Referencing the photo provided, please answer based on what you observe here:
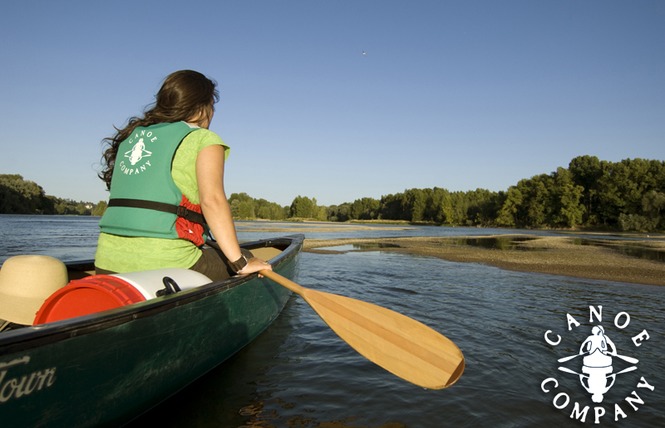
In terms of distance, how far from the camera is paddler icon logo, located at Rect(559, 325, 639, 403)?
357 centimetres

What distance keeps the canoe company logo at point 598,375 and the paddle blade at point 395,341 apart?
120cm

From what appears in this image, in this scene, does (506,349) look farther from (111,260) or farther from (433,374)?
(111,260)

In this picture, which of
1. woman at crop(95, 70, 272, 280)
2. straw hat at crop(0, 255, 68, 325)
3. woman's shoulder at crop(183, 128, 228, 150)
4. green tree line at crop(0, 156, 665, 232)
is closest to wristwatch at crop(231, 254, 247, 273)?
woman at crop(95, 70, 272, 280)

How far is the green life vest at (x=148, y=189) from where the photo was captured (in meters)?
2.72

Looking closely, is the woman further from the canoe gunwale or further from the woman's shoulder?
the canoe gunwale

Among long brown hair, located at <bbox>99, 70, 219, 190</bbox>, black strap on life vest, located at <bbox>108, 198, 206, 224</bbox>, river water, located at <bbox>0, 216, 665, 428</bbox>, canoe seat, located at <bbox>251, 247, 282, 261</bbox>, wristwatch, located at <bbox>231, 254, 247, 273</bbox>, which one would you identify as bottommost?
river water, located at <bbox>0, 216, 665, 428</bbox>

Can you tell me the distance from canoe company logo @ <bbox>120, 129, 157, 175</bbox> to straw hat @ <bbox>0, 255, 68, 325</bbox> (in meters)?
0.81

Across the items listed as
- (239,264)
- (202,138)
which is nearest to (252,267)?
(239,264)

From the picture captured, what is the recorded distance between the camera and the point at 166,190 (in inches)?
108

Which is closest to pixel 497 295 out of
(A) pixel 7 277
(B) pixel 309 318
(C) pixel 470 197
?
(B) pixel 309 318

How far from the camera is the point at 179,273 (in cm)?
284

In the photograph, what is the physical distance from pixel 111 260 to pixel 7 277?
0.57 meters

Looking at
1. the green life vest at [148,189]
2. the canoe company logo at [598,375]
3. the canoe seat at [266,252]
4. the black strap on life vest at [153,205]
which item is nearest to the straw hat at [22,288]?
the green life vest at [148,189]

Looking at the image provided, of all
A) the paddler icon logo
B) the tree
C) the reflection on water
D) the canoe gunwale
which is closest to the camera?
the canoe gunwale
